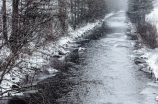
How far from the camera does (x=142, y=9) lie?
54.8 meters

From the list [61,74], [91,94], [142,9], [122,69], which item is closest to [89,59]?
[122,69]

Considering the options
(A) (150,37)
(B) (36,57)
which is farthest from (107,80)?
(A) (150,37)

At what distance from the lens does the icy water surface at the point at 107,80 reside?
49.8 ft

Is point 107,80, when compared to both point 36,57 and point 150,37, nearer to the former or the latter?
point 36,57

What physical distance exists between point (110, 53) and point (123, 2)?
140 m

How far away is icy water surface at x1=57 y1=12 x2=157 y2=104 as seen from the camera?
15188 millimetres

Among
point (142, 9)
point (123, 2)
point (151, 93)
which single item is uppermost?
point (123, 2)

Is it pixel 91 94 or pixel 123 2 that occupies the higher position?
pixel 123 2

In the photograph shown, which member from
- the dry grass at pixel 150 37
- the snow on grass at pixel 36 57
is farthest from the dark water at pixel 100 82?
the dry grass at pixel 150 37

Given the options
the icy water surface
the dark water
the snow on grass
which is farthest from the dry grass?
the snow on grass

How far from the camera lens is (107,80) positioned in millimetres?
18828

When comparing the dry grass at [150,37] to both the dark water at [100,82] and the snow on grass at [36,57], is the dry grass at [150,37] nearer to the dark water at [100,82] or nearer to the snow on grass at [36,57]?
the dark water at [100,82]

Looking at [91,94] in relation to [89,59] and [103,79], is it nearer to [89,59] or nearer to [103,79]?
[103,79]

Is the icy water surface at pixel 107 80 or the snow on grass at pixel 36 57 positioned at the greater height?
the snow on grass at pixel 36 57
